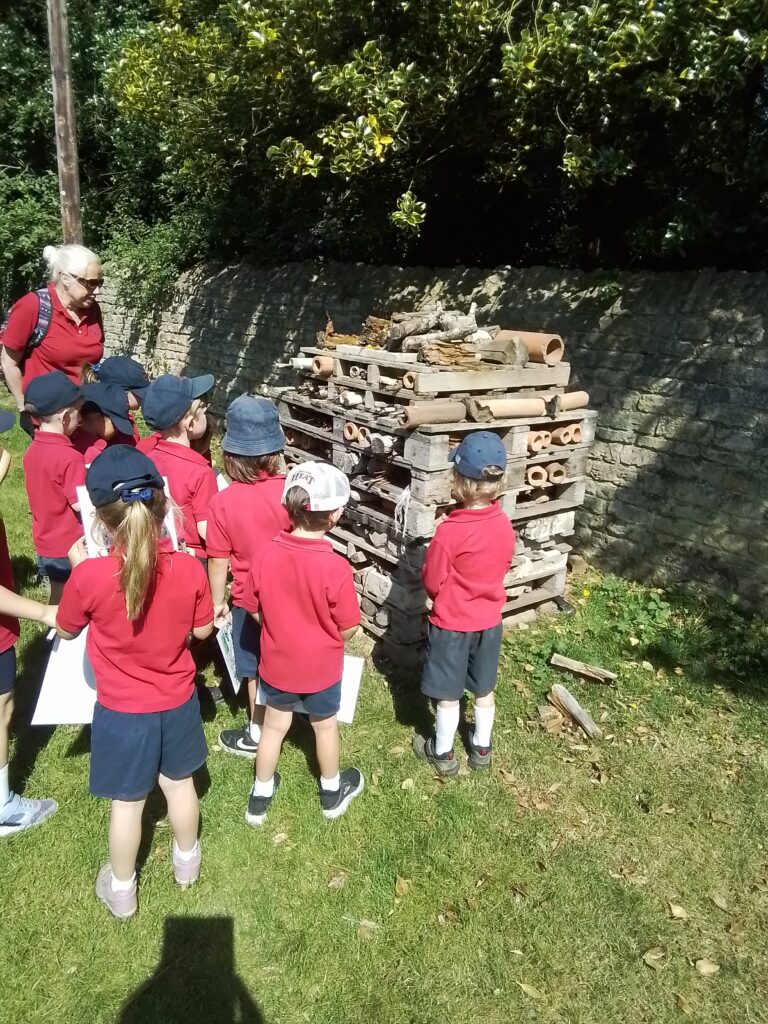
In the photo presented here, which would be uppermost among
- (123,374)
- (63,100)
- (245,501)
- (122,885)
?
(63,100)

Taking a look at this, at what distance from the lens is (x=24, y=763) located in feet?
11.9

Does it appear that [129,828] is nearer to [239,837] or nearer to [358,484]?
[239,837]

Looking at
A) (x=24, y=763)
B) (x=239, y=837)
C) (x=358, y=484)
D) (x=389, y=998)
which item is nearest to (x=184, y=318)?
(x=358, y=484)

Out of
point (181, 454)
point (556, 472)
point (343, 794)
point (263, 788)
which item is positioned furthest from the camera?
point (556, 472)

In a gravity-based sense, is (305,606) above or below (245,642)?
above

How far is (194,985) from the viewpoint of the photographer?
2.63 m

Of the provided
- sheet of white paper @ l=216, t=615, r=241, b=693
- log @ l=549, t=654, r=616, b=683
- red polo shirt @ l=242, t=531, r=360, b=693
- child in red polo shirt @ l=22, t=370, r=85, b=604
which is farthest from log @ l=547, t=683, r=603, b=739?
child in red polo shirt @ l=22, t=370, r=85, b=604

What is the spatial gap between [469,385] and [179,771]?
9.06 ft

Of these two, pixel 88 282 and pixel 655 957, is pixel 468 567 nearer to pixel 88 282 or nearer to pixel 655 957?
pixel 655 957

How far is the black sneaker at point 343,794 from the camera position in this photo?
11.2 ft

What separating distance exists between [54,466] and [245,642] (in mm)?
1389

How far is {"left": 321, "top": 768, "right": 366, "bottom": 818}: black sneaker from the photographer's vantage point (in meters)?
3.40

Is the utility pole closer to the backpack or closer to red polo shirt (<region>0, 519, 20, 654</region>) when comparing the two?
the backpack

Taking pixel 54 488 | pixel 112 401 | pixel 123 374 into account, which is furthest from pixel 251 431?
pixel 123 374
